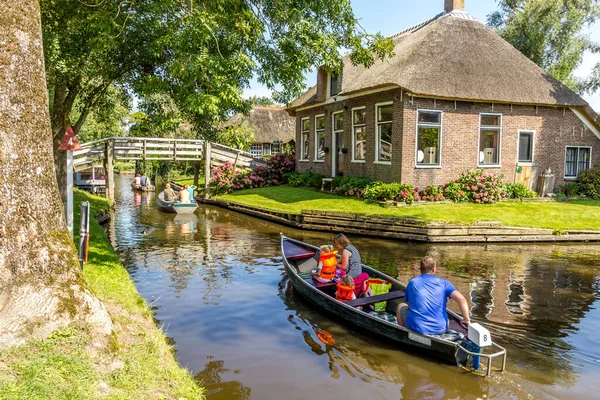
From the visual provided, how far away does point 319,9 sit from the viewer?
11352mm

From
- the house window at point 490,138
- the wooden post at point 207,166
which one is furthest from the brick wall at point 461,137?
the wooden post at point 207,166

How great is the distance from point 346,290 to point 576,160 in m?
18.8

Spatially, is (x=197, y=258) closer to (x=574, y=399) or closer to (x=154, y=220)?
(x=154, y=220)

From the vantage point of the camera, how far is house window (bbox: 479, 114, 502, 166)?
21.1 metres

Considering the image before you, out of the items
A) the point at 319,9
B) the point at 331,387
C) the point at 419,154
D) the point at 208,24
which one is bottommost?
the point at 331,387

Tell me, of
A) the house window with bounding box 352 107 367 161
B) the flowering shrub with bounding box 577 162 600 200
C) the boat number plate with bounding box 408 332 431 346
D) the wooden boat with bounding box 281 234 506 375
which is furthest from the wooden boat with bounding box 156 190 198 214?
the flowering shrub with bounding box 577 162 600 200

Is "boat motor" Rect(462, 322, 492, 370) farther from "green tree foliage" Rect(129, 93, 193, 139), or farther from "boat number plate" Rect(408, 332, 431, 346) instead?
"green tree foliage" Rect(129, 93, 193, 139)

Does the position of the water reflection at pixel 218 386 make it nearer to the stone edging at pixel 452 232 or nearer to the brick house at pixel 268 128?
the stone edging at pixel 452 232

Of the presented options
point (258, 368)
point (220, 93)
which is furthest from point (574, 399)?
point (220, 93)

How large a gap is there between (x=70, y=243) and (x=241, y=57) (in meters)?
5.34

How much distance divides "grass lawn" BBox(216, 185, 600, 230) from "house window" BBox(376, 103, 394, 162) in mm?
2518

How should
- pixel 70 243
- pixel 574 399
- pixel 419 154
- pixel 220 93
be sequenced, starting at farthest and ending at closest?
pixel 419 154, pixel 220 93, pixel 574 399, pixel 70 243

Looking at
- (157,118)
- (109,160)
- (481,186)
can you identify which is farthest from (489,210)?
(109,160)

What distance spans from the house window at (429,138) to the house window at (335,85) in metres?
5.97
